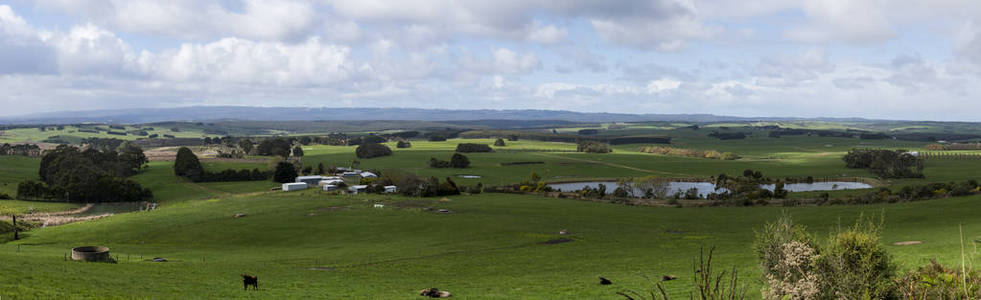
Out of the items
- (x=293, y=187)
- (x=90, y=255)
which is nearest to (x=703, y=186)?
(x=293, y=187)

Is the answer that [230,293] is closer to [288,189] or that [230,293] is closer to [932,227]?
[932,227]

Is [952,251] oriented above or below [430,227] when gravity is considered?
above

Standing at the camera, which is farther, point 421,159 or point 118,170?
point 421,159

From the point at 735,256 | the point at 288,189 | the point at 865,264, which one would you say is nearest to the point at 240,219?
the point at 288,189

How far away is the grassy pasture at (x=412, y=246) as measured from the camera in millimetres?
29219

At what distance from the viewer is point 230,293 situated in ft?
91.6

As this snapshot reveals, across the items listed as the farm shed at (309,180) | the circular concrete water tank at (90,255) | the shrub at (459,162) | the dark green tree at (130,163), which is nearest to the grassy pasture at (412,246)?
the circular concrete water tank at (90,255)

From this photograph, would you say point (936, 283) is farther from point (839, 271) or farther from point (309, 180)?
point (309, 180)

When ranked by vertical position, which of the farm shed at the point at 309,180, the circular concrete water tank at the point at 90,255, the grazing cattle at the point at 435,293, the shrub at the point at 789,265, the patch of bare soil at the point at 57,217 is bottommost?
the patch of bare soil at the point at 57,217

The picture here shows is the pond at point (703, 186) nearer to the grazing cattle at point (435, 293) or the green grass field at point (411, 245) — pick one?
the green grass field at point (411, 245)

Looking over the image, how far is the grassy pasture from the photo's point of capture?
2922cm

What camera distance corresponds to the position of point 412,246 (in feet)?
171

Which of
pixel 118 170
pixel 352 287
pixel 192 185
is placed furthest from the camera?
pixel 118 170

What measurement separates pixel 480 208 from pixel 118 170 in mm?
103719
